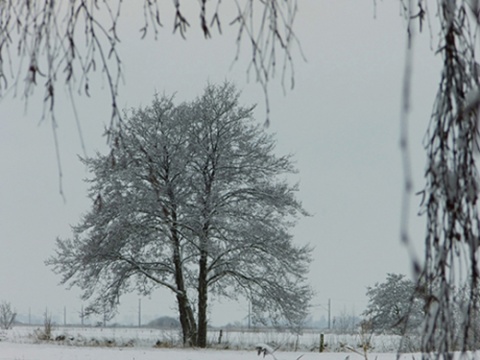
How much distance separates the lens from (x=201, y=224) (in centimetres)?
1828

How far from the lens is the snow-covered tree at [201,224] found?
18.6 meters

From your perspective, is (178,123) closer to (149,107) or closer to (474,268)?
(149,107)

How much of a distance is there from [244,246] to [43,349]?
6378 mm

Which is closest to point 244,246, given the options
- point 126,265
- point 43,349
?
point 126,265

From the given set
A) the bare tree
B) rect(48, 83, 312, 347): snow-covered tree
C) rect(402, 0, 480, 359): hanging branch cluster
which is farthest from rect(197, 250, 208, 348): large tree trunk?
rect(402, 0, 480, 359): hanging branch cluster

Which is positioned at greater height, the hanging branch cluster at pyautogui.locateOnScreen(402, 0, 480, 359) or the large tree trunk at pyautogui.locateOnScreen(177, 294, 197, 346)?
the hanging branch cluster at pyautogui.locateOnScreen(402, 0, 480, 359)

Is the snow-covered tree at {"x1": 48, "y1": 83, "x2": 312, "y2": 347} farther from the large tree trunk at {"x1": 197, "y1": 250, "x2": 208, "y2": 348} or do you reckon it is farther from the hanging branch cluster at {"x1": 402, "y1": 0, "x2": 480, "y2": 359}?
the hanging branch cluster at {"x1": 402, "y1": 0, "x2": 480, "y2": 359}

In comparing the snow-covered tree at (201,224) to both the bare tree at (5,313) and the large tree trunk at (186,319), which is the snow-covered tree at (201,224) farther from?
the bare tree at (5,313)

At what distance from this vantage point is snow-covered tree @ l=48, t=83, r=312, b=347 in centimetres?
1862

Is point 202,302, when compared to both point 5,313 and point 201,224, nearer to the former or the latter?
point 201,224

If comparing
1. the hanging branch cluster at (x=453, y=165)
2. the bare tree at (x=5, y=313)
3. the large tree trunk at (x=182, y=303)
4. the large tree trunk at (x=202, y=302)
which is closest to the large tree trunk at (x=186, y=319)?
the large tree trunk at (x=182, y=303)

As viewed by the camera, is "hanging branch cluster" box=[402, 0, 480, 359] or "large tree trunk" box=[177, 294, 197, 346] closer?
"hanging branch cluster" box=[402, 0, 480, 359]

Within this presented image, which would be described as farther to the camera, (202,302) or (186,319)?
(186,319)

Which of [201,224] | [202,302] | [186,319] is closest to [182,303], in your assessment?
[186,319]
